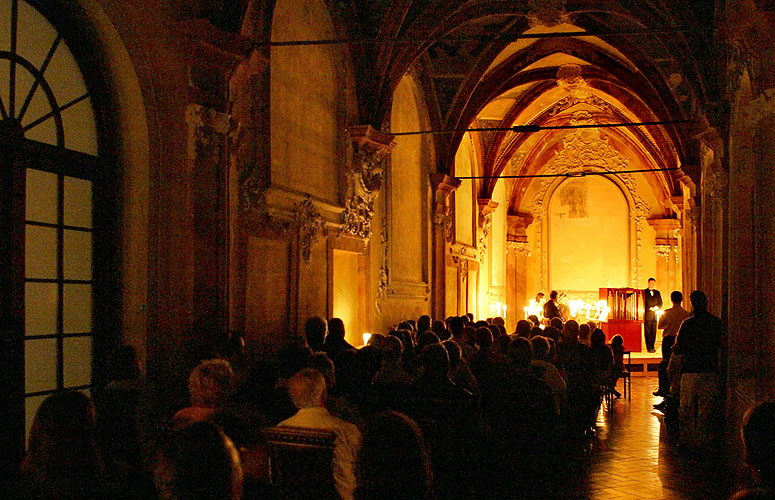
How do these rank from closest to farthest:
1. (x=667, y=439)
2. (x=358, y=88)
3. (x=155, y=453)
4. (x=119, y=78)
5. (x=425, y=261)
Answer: (x=155, y=453), (x=119, y=78), (x=667, y=439), (x=358, y=88), (x=425, y=261)

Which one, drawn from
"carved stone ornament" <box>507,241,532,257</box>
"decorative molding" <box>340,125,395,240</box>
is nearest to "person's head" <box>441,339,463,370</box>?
"decorative molding" <box>340,125,395,240</box>

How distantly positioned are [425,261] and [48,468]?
15036mm

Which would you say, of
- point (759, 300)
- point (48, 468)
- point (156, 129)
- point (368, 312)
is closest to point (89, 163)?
point (156, 129)

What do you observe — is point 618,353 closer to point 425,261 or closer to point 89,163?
point 425,261

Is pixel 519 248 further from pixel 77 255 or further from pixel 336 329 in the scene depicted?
pixel 77 255

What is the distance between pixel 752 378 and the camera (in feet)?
26.4

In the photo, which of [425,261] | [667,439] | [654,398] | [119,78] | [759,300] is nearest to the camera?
[759,300]

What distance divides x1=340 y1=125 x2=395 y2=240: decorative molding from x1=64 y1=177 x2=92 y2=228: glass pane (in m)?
5.75

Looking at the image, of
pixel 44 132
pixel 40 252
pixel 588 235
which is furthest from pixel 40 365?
pixel 588 235

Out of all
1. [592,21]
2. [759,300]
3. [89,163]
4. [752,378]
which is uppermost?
[592,21]

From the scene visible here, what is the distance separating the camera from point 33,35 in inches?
277

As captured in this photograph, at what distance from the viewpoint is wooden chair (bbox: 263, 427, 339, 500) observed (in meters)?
4.27

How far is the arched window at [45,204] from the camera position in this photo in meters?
6.62

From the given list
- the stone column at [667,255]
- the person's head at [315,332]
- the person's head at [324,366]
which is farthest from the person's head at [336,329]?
the stone column at [667,255]
